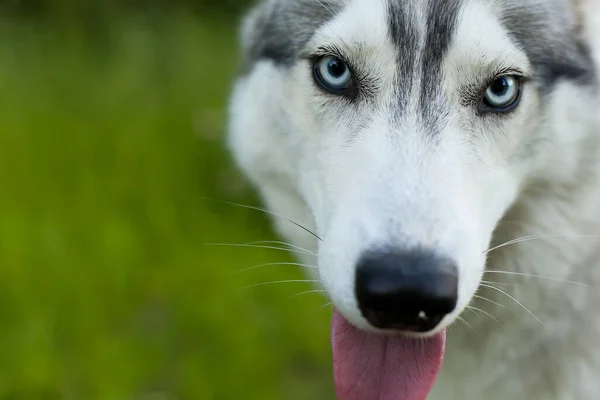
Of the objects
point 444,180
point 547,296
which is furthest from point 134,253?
point 444,180

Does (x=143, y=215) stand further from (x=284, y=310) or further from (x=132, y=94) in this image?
(x=132, y=94)

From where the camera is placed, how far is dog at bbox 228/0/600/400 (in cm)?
177

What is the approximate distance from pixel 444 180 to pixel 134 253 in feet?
8.15

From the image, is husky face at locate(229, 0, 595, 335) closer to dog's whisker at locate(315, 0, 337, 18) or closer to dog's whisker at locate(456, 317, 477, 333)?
dog's whisker at locate(315, 0, 337, 18)

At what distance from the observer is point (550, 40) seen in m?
2.16

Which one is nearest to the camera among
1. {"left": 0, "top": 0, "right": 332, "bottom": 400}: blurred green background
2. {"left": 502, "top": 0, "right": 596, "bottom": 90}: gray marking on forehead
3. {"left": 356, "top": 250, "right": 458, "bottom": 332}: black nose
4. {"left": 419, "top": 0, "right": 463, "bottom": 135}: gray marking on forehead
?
{"left": 356, "top": 250, "right": 458, "bottom": 332}: black nose

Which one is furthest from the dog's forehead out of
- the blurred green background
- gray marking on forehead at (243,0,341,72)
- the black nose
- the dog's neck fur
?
the blurred green background

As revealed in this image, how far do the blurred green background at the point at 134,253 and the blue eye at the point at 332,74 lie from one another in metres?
1.14

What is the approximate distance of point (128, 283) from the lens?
3.76 m

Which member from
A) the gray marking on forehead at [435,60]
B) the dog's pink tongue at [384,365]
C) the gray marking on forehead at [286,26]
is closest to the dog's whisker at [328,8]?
the gray marking on forehead at [286,26]

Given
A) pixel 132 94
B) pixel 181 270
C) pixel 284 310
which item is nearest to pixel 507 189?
pixel 284 310

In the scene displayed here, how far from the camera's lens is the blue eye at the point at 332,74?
2.11 m

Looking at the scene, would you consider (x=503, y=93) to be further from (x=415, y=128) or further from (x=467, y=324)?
(x=467, y=324)

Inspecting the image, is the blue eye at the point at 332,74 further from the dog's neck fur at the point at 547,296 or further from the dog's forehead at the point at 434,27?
the dog's neck fur at the point at 547,296
